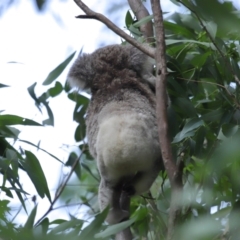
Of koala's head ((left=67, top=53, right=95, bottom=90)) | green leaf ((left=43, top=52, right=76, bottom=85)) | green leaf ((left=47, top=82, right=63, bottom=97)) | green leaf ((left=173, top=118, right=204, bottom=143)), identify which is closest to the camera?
green leaf ((left=173, top=118, right=204, bottom=143))

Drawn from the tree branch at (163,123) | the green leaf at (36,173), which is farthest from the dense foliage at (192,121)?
the tree branch at (163,123)

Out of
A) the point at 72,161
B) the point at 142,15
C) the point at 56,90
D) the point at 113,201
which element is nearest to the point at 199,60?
the point at 142,15

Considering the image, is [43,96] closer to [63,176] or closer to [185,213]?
[63,176]

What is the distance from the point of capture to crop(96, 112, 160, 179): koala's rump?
138 cm

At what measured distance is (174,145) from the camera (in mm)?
1565

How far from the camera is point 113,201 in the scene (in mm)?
1614

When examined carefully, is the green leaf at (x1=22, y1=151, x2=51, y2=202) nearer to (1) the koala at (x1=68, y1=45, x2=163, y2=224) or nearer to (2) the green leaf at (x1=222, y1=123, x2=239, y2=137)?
(1) the koala at (x1=68, y1=45, x2=163, y2=224)

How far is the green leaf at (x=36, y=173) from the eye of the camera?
1.67m

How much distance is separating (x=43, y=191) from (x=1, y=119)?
339 mm

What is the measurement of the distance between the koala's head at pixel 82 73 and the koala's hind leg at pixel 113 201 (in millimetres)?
393

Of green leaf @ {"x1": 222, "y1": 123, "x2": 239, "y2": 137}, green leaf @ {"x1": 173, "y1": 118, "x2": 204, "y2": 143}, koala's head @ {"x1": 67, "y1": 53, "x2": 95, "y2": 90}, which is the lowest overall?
green leaf @ {"x1": 222, "y1": 123, "x2": 239, "y2": 137}

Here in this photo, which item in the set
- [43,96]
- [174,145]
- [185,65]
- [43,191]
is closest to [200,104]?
[185,65]

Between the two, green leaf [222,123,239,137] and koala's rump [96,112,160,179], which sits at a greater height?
koala's rump [96,112,160,179]

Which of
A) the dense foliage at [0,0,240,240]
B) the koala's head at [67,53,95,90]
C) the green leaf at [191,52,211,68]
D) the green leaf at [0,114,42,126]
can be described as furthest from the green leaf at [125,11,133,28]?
the green leaf at [0,114,42,126]
